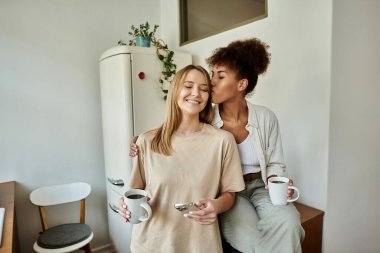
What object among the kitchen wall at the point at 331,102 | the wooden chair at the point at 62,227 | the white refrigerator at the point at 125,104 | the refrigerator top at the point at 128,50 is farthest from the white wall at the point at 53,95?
the kitchen wall at the point at 331,102

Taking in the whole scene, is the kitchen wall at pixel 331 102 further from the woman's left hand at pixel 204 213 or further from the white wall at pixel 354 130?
the woman's left hand at pixel 204 213

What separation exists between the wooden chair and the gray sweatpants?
127 centimetres

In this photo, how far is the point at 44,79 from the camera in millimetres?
2131

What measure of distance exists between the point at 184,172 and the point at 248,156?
1.10ft

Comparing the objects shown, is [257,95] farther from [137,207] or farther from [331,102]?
[137,207]

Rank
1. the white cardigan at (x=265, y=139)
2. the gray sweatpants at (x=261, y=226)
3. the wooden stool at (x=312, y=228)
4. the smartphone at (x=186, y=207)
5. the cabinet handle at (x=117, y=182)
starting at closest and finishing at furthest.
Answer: the smartphone at (x=186, y=207) → the gray sweatpants at (x=261, y=226) → the white cardigan at (x=265, y=139) → the wooden stool at (x=312, y=228) → the cabinet handle at (x=117, y=182)

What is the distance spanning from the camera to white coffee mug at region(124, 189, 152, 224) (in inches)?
32.9

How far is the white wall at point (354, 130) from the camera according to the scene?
1508mm

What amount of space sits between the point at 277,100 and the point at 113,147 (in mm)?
1279

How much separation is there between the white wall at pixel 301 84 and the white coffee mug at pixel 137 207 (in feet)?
3.71

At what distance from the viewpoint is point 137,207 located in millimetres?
843

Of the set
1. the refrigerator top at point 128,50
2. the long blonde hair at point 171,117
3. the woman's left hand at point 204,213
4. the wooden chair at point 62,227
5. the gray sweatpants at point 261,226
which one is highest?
the refrigerator top at point 128,50

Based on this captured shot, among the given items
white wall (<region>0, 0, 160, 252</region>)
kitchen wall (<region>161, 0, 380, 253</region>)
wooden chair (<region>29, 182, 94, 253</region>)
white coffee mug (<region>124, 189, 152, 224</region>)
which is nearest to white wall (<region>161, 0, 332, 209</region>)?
kitchen wall (<region>161, 0, 380, 253</region>)

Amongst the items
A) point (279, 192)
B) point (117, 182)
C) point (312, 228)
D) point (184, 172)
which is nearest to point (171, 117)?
point (184, 172)
